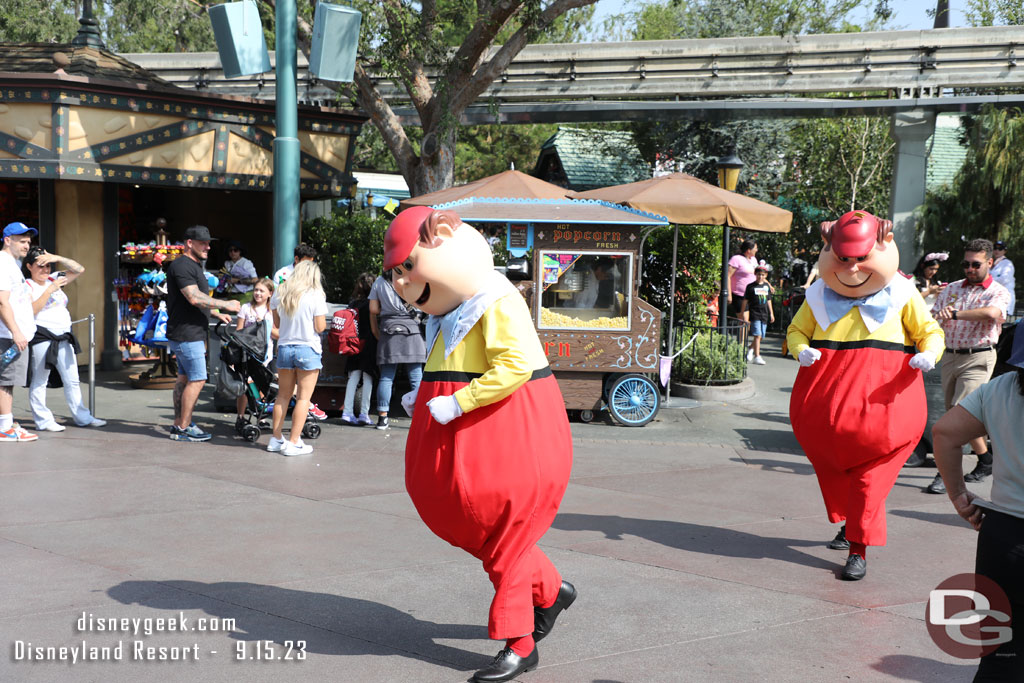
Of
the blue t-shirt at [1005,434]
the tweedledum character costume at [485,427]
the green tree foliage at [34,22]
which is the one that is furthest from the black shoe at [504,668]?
the green tree foliage at [34,22]

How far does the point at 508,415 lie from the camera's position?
3965mm

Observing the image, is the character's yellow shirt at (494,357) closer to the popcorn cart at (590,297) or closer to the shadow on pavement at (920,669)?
the shadow on pavement at (920,669)

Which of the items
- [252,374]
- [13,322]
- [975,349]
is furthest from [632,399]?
[13,322]

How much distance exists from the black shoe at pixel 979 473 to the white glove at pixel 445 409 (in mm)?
5701

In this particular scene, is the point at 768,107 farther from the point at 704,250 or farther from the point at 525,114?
the point at 704,250

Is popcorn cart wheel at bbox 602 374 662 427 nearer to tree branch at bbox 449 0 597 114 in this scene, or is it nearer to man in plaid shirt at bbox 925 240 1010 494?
man in plaid shirt at bbox 925 240 1010 494

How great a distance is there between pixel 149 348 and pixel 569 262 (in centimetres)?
586

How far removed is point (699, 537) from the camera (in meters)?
6.20

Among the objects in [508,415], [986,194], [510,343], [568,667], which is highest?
[986,194]

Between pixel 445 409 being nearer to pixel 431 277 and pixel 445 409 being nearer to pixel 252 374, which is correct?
pixel 431 277

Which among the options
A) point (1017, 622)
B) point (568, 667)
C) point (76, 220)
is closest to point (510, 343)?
point (568, 667)

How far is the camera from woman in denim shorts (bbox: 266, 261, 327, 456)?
816 centimetres

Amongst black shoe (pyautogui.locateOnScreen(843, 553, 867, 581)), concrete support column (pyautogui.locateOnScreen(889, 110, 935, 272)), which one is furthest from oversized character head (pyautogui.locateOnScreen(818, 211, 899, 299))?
concrete support column (pyautogui.locateOnScreen(889, 110, 935, 272))

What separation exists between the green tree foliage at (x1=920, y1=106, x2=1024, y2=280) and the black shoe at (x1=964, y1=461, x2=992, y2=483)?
926cm
